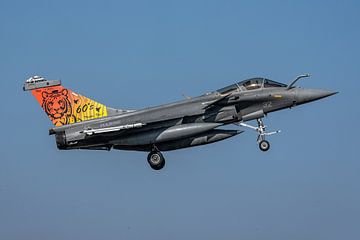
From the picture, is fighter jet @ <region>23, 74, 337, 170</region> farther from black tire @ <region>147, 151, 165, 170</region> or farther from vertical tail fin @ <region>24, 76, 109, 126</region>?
vertical tail fin @ <region>24, 76, 109, 126</region>

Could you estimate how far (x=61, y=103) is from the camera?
3519 cm

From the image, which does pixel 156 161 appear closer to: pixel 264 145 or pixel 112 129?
pixel 112 129

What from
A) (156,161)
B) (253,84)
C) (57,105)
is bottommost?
(156,161)

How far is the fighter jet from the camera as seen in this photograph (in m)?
33.3

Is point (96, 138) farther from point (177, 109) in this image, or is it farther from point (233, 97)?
point (233, 97)


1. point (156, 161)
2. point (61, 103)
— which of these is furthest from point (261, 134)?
point (61, 103)

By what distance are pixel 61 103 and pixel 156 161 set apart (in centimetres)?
523

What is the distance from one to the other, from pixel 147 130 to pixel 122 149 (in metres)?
1.80

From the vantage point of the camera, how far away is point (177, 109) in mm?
33562

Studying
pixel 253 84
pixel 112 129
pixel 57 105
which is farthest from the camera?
pixel 57 105

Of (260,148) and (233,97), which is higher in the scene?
(233,97)

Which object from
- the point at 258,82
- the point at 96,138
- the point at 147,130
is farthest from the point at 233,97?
the point at 96,138

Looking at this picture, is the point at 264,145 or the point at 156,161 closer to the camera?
the point at 264,145

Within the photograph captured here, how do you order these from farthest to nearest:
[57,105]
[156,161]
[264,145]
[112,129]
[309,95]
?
1. [57,105]
2. [156,161]
3. [309,95]
4. [112,129]
5. [264,145]
